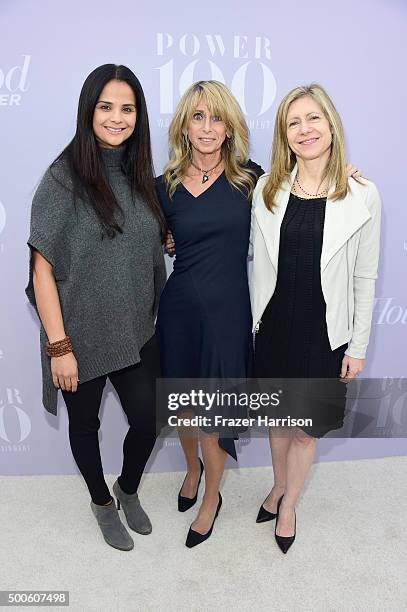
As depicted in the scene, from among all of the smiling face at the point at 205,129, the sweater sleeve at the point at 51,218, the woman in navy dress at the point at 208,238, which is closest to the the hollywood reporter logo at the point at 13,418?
the woman in navy dress at the point at 208,238

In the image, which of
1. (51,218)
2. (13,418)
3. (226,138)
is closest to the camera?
(51,218)

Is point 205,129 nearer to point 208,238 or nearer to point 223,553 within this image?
point 208,238

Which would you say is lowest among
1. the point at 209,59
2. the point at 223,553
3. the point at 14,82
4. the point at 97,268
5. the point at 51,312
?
the point at 223,553

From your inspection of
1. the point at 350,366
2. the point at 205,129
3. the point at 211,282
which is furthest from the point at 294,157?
the point at 350,366

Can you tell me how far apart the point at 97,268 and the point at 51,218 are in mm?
202

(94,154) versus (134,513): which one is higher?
(94,154)

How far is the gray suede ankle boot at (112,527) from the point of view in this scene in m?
1.95

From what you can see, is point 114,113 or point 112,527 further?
point 112,527

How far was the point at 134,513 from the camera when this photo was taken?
2049 mm

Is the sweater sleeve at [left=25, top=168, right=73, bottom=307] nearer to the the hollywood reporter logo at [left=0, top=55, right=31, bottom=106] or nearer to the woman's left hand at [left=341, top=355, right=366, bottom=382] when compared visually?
the the hollywood reporter logo at [left=0, top=55, right=31, bottom=106]

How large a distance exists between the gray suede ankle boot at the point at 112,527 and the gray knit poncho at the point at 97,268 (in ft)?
1.55

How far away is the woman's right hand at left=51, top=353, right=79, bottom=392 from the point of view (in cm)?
166

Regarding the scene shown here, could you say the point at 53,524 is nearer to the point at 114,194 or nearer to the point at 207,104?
the point at 114,194

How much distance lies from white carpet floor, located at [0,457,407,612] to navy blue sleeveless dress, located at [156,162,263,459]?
0.45 meters
